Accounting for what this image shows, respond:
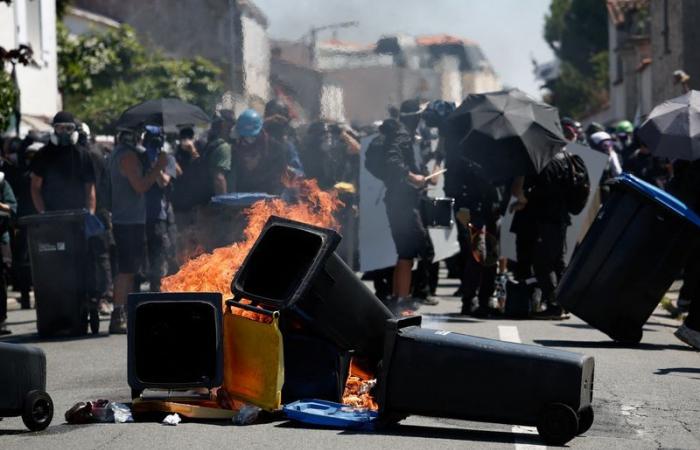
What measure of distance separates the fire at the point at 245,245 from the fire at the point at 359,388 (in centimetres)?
98

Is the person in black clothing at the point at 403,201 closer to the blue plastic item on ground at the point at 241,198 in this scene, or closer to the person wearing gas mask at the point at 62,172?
the blue plastic item on ground at the point at 241,198

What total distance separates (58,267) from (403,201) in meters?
3.48

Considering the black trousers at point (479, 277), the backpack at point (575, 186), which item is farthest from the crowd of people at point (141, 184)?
the backpack at point (575, 186)

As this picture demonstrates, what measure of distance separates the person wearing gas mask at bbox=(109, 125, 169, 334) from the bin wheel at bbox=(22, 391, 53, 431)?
5.54 meters

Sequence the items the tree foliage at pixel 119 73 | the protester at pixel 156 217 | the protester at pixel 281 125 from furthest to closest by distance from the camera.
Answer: the tree foliage at pixel 119 73 < the protester at pixel 281 125 < the protester at pixel 156 217

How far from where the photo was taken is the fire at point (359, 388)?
8836mm

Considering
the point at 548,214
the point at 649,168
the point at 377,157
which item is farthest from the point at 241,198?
the point at 649,168

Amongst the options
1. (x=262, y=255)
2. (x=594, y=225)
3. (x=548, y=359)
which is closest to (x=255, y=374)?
(x=262, y=255)

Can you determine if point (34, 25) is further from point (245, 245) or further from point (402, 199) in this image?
point (245, 245)

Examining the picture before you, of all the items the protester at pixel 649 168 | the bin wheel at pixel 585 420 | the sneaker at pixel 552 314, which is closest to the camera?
the bin wheel at pixel 585 420

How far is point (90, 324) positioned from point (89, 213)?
1.08 metres

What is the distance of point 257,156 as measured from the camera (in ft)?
49.0

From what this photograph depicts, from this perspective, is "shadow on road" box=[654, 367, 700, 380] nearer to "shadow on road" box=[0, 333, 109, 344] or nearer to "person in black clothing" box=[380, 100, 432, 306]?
"person in black clothing" box=[380, 100, 432, 306]

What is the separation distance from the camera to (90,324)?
13.8 meters
